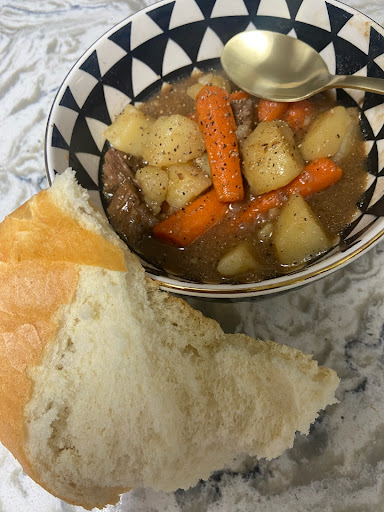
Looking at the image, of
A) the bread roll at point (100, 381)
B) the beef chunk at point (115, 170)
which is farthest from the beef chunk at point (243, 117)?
the bread roll at point (100, 381)

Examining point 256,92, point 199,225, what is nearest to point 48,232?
Answer: point 199,225

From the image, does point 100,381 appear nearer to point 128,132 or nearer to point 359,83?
point 128,132

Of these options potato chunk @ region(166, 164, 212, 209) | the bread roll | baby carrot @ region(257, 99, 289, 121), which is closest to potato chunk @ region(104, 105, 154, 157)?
potato chunk @ region(166, 164, 212, 209)

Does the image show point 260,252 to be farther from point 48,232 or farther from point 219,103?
point 48,232

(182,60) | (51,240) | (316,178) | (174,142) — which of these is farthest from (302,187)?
(51,240)

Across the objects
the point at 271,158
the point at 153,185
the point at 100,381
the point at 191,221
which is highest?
the point at 271,158
